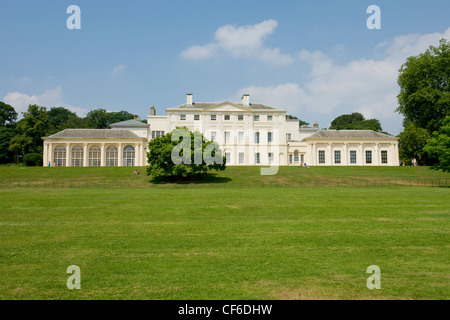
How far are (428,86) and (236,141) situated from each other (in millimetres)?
34107

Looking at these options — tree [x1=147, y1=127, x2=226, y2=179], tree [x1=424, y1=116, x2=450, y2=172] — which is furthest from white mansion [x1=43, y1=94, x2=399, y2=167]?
tree [x1=424, y1=116, x2=450, y2=172]

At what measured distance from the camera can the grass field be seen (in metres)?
5.65

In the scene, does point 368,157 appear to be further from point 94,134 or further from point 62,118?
point 62,118

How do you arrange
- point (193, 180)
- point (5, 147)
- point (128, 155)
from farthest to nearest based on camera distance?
point (5, 147)
point (128, 155)
point (193, 180)

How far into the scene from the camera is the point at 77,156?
5794 centimetres

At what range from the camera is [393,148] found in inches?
2378

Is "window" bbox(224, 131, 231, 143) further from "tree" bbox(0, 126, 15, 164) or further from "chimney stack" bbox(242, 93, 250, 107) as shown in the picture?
"tree" bbox(0, 126, 15, 164)

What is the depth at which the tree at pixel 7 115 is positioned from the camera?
85.2m

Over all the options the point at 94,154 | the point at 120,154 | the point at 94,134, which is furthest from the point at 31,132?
the point at 120,154

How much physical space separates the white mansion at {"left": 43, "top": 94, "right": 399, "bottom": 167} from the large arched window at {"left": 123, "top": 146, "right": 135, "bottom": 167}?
7.1 inches

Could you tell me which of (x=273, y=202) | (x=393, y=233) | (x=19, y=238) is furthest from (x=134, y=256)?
(x=273, y=202)

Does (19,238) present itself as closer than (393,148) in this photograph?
Yes

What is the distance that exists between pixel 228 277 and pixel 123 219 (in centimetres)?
758
